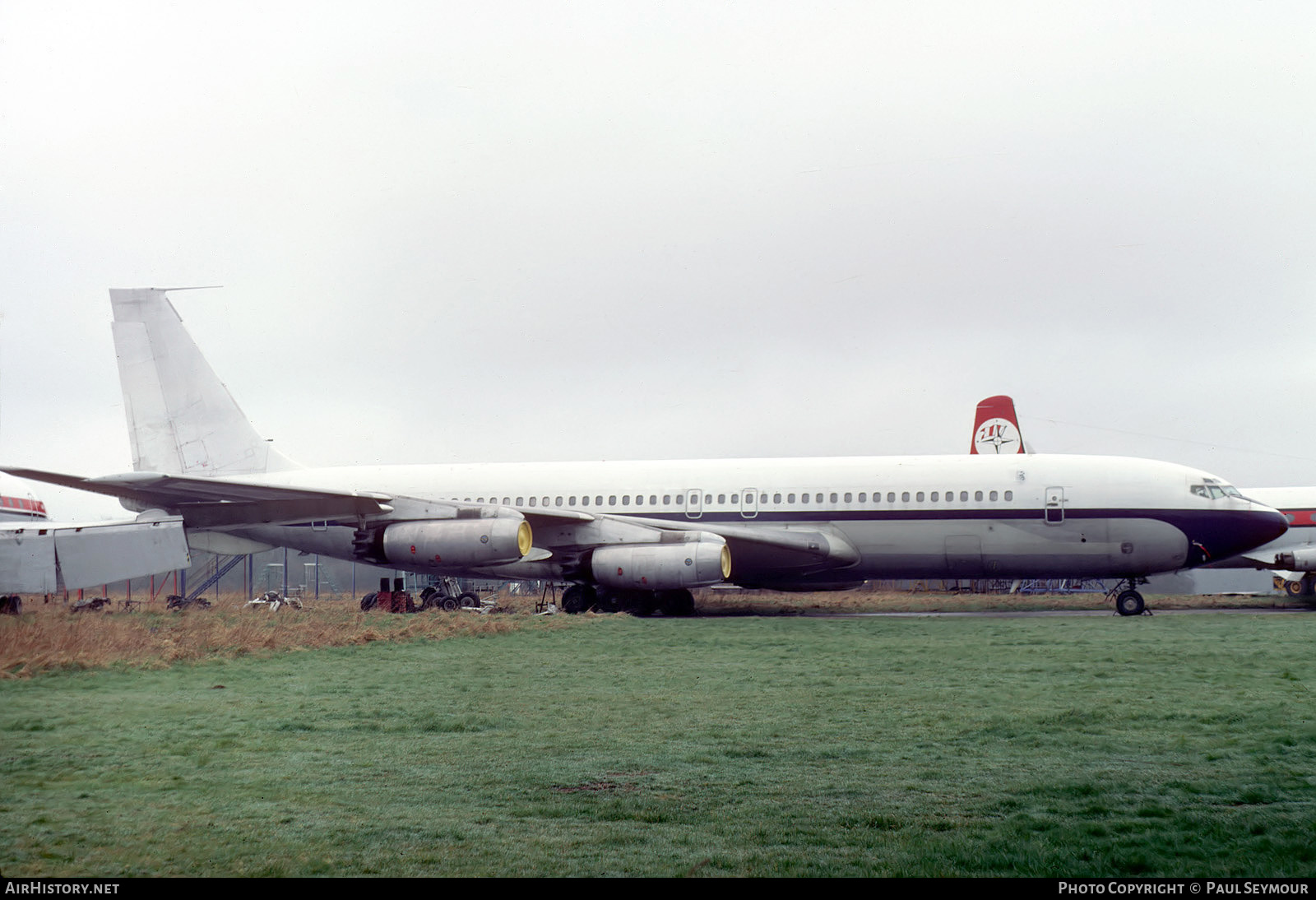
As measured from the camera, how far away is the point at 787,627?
17.6m

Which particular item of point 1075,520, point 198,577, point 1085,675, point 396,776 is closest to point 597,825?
point 396,776

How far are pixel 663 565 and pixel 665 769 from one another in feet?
49.6

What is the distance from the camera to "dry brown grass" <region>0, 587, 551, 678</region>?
10.0 metres

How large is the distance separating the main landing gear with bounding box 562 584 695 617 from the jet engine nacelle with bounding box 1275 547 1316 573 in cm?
1703

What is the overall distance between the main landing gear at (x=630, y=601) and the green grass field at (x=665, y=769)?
40.8ft

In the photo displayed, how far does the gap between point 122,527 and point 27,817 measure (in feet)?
4.28

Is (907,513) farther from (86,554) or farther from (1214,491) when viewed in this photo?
(86,554)

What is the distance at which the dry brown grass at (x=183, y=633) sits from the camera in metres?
10.0

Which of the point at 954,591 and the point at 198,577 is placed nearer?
the point at 198,577

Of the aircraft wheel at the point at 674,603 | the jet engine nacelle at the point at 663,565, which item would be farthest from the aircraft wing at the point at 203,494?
the aircraft wheel at the point at 674,603

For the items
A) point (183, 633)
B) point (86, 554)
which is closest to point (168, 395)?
point (183, 633)

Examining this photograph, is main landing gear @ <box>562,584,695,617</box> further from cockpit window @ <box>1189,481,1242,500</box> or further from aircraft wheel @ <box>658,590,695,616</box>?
cockpit window @ <box>1189,481,1242,500</box>

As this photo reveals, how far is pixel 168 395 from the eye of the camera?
2497cm

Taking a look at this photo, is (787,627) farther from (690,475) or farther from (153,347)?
(153,347)
